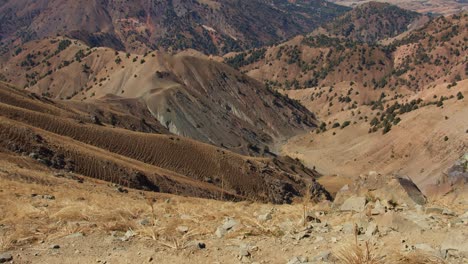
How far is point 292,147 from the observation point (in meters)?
121

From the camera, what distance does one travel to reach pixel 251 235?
1029cm

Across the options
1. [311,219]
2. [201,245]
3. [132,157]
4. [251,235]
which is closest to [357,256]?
[251,235]

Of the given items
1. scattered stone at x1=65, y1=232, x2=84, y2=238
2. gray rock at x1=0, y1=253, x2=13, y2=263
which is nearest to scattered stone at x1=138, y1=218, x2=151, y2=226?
scattered stone at x1=65, y1=232, x2=84, y2=238

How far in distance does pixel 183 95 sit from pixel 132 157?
65412 mm

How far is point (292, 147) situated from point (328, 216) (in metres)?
110

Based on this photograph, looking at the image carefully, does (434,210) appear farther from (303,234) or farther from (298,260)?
(298,260)

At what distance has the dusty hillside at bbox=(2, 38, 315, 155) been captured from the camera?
108 m

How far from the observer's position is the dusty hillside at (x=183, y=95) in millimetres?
108062

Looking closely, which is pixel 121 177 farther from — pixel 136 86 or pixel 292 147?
pixel 136 86

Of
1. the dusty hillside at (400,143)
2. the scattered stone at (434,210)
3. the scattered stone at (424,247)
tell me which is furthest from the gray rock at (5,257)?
the dusty hillside at (400,143)

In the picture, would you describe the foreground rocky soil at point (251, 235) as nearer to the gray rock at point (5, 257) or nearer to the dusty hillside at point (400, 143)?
the gray rock at point (5, 257)

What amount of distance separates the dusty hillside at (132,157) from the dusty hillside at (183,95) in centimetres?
2727

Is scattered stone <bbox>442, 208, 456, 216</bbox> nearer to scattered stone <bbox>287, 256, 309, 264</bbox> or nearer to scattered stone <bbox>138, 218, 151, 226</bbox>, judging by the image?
scattered stone <bbox>287, 256, 309, 264</bbox>

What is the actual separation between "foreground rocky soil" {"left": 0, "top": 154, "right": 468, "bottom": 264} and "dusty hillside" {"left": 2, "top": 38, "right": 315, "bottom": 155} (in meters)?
73.2
